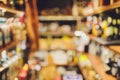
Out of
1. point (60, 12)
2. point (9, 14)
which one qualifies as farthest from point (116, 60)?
point (60, 12)

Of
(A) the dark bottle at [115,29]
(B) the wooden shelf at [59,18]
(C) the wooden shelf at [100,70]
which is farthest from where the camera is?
(B) the wooden shelf at [59,18]

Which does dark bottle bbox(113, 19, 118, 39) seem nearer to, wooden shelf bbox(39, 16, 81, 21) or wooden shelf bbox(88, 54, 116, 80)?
Result: wooden shelf bbox(88, 54, 116, 80)

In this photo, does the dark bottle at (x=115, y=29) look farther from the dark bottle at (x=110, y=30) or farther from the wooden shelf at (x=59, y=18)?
the wooden shelf at (x=59, y=18)

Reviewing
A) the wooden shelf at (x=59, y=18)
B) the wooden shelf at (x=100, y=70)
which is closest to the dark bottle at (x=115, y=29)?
the wooden shelf at (x=100, y=70)

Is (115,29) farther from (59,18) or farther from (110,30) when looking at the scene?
(59,18)

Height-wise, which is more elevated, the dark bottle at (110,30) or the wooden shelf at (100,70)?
the dark bottle at (110,30)

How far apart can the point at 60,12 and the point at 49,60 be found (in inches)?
39.3

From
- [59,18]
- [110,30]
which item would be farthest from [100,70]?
[59,18]

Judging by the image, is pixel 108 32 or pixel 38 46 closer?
pixel 108 32

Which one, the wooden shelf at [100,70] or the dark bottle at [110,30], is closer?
the wooden shelf at [100,70]

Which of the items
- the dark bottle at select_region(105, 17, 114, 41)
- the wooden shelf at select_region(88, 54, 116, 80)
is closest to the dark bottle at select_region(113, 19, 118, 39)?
the dark bottle at select_region(105, 17, 114, 41)

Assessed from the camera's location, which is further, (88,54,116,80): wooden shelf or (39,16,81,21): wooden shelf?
(39,16,81,21): wooden shelf

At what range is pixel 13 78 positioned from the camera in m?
3.69

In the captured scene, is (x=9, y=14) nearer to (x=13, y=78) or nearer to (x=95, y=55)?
(x=13, y=78)
